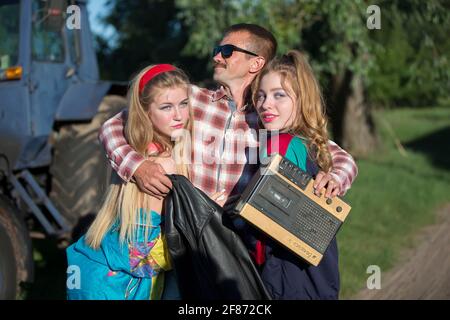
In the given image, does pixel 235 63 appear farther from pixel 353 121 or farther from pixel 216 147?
pixel 353 121

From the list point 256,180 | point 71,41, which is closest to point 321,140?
point 256,180

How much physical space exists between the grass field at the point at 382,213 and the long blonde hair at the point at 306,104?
3.03 m

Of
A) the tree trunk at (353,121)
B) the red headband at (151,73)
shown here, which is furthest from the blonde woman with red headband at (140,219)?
the tree trunk at (353,121)

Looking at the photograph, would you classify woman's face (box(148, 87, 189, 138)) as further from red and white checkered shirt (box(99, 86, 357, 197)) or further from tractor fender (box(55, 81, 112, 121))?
tractor fender (box(55, 81, 112, 121))

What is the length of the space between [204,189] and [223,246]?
0.45 metres

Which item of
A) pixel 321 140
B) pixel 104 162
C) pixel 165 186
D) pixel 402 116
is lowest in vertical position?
pixel 402 116

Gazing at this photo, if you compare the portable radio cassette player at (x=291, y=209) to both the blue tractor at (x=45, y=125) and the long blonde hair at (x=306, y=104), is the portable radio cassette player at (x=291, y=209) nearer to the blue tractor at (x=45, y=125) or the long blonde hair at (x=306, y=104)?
the long blonde hair at (x=306, y=104)

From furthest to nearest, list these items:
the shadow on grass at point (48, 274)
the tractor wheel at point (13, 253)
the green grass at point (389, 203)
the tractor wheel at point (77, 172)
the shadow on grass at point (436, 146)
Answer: the shadow on grass at point (436, 146) < the green grass at point (389, 203) < the shadow on grass at point (48, 274) < the tractor wheel at point (77, 172) < the tractor wheel at point (13, 253)

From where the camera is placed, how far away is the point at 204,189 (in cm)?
343

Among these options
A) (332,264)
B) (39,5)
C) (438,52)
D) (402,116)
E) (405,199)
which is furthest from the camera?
(402,116)

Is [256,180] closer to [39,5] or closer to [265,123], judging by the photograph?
[265,123]

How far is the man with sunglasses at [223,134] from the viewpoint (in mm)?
3250

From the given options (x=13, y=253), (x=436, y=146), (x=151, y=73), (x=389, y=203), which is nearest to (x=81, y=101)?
(x=13, y=253)

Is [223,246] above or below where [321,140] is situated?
below
